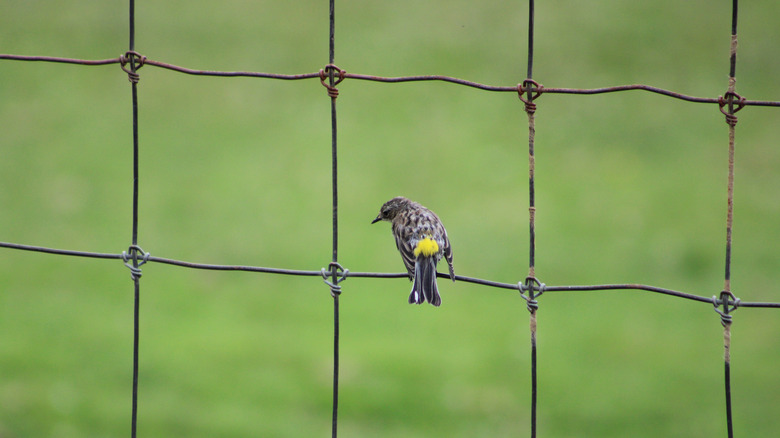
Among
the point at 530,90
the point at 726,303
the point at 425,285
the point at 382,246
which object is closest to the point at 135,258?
the point at 530,90

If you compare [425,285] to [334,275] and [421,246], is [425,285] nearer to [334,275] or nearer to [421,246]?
[421,246]

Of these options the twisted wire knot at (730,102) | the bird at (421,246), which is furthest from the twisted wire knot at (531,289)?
the bird at (421,246)

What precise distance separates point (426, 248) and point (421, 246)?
42mm

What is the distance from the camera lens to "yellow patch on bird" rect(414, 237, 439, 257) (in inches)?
241

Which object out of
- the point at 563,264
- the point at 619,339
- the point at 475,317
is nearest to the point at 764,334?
the point at 619,339

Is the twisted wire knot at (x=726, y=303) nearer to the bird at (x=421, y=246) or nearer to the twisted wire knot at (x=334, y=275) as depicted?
the twisted wire knot at (x=334, y=275)

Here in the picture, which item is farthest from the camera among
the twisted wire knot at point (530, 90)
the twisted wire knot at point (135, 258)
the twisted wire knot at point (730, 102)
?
the twisted wire knot at point (135, 258)

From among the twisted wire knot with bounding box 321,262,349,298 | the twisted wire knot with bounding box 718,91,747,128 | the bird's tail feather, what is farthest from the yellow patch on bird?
the twisted wire knot with bounding box 718,91,747,128

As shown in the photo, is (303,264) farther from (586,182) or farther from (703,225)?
(703,225)

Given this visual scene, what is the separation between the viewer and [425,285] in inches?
229

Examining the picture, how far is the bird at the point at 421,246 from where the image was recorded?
579 cm

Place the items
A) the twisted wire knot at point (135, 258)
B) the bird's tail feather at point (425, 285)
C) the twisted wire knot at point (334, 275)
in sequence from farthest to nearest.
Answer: the bird's tail feather at point (425, 285) → the twisted wire knot at point (135, 258) → the twisted wire knot at point (334, 275)

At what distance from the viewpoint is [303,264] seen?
1283 cm

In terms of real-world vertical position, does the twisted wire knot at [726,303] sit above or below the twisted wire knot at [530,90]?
below
